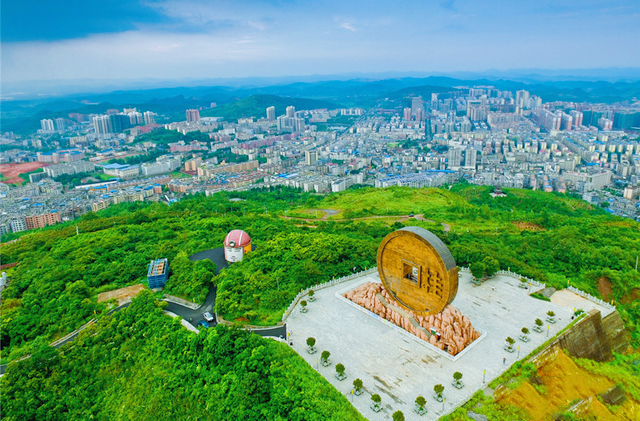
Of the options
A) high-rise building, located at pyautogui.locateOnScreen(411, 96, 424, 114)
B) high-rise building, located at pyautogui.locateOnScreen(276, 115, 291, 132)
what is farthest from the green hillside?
high-rise building, located at pyautogui.locateOnScreen(411, 96, 424, 114)

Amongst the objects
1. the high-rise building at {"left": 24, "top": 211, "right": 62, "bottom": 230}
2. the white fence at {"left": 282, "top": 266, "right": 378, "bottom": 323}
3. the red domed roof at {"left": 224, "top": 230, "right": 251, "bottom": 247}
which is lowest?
the high-rise building at {"left": 24, "top": 211, "right": 62, "bottom": 230}

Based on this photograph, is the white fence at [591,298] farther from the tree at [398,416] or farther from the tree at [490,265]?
the tree at [398,416]

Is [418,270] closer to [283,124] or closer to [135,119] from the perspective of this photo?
[283,124]

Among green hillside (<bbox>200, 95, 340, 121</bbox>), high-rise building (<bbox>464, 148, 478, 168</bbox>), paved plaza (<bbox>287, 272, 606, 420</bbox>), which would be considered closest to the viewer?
paved plaza (<bbox>287, 272, 606, 420</bbox>)

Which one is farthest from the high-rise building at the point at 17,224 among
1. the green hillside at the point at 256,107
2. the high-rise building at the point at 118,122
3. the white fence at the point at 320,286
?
the green hillside at the point at 256,107

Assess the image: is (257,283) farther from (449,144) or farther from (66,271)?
(449,144)

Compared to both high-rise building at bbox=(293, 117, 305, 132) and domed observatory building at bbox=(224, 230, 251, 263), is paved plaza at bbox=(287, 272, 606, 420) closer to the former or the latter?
domed observatory building at bbox=(224, 230, 251, 263)
